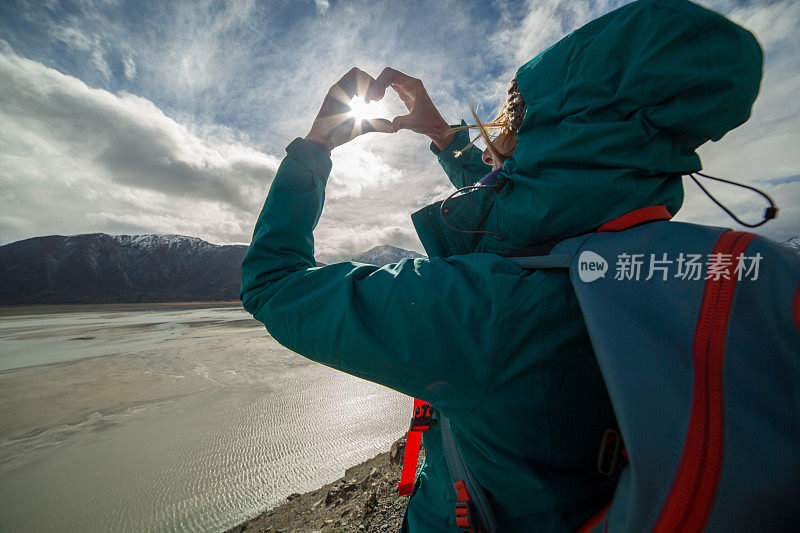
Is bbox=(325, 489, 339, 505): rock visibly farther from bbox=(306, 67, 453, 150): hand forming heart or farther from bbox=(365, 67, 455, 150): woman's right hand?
bbox=(365, 67, 455, 150): woman's right hand

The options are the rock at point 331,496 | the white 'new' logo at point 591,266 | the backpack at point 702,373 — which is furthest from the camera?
the rock at point 331,496

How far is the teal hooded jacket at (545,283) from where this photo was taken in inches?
28.7

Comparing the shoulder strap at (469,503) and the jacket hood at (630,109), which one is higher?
the jacket hood at (630,109)

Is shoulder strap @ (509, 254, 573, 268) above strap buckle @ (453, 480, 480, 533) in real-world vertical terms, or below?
above

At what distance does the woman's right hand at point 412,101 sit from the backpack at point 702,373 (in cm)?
122

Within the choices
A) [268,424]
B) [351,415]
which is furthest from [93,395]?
[351,415]

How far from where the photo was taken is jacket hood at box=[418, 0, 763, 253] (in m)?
0.71

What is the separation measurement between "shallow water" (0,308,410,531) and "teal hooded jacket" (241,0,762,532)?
390 cm

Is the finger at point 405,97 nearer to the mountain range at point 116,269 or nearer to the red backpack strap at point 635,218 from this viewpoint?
the red backpack strap at point 635,218

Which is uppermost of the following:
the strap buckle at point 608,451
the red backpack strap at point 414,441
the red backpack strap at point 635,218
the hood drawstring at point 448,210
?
the hood drawstring at point 448,210

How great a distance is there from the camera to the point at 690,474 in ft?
1.67

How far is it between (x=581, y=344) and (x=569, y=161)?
0.49 meters

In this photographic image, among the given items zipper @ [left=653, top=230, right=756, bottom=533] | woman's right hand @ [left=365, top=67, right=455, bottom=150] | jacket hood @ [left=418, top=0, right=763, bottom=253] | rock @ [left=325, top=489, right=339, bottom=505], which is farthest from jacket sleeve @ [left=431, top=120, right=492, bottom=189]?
rock @ [left=325, top=489, right=339, bottom=505]

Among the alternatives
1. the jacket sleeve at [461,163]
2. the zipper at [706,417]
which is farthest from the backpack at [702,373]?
the jacket sleeve at [461,163]
